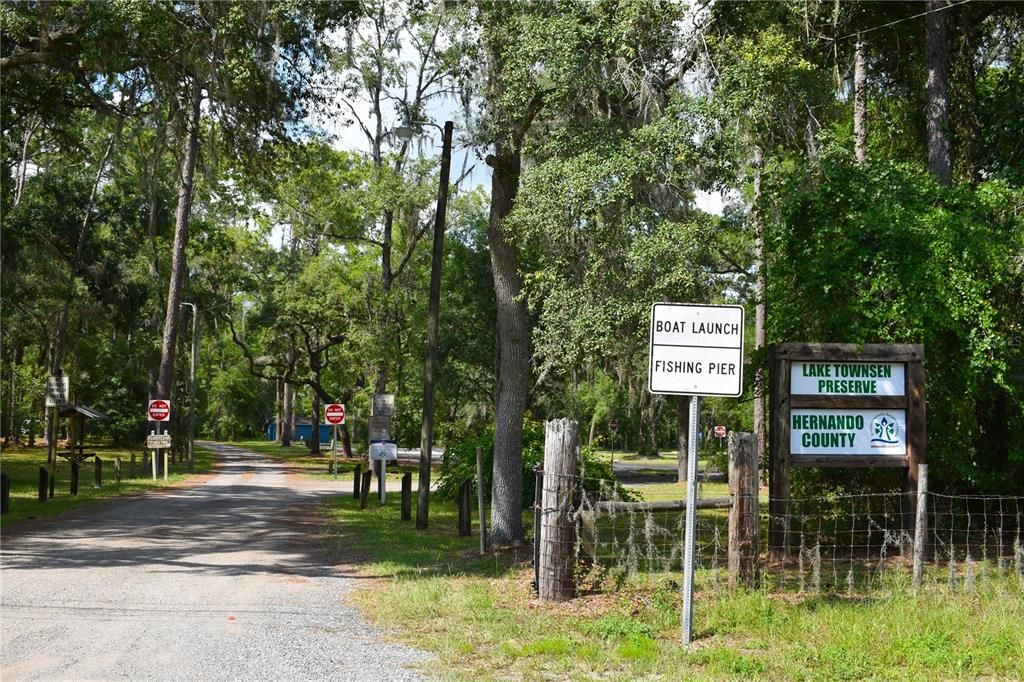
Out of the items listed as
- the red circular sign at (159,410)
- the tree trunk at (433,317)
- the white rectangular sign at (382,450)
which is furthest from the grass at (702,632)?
the red circular sign at (159,410)

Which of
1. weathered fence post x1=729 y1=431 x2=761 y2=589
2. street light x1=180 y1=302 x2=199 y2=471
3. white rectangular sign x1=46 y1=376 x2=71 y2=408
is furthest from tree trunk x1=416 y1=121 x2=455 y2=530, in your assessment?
street light x1=180 y1=302 x2=199 y2=471

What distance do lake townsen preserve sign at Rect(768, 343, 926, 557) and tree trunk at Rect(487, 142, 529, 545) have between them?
12.6 ft

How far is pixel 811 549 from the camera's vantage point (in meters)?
10.4

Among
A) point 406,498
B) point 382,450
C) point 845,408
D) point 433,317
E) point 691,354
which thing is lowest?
point 406,498

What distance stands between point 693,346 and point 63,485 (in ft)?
79.2

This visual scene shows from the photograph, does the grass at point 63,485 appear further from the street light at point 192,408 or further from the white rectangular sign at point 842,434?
the white rectangular sign at point 842,434

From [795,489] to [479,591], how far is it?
16.7 feet

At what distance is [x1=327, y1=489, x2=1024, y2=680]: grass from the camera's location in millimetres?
6801

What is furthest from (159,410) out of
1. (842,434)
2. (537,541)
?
(842,434)

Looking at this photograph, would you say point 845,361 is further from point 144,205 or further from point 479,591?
point 144,205

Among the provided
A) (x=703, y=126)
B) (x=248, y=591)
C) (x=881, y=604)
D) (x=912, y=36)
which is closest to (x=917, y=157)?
(x=912, y=36)

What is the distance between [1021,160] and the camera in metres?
15.0

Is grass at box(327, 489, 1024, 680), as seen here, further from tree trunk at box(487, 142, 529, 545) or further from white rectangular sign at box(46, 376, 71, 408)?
white rectangular sign at box(46, 376, 71, 408)

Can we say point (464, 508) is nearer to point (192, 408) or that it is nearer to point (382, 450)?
point (382, 450)
